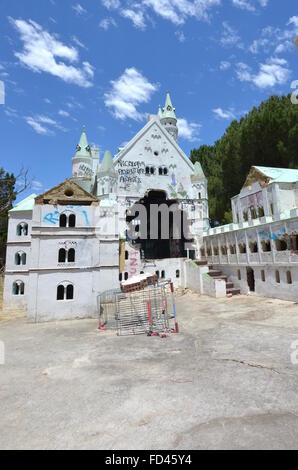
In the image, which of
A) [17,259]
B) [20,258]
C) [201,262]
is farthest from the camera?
[201,262]

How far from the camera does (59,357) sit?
10.3 metres

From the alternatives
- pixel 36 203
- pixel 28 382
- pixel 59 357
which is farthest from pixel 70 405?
pixel 36 203

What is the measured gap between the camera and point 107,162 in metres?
32.0

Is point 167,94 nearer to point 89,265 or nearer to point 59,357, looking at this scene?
point 89,265

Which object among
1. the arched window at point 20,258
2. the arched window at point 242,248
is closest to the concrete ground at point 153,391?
the arched window at point 20,258

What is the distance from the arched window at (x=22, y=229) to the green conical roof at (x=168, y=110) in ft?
114

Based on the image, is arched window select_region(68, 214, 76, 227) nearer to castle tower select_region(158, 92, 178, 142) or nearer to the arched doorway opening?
the arched doorway opening

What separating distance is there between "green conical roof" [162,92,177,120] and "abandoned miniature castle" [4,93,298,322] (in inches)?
532

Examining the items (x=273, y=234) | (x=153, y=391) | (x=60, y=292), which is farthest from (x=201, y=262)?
(x=153, y=391)

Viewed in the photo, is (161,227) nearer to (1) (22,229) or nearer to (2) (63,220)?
(1) (22,229)

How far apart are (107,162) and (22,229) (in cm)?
1324

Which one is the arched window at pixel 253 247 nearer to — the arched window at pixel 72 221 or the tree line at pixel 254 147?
the tree line at pixel 254 147

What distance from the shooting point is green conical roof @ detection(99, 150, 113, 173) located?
31.7 m
